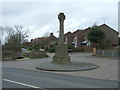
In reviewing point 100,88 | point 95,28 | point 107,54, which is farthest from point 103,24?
point 100,88

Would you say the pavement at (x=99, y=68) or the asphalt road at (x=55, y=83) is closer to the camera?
the asphalt road at (x=55, y=83)

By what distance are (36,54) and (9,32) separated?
39.5m

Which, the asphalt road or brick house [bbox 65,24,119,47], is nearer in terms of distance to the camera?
the asphalt road

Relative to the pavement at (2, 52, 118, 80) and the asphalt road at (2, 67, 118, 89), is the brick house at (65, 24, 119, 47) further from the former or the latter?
the asphalt road at (2, 67, 118, 89)

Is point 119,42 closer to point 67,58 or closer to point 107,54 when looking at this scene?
point 107,54

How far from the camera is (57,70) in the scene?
56.3 ft

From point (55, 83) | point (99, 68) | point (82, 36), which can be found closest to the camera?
point (55, 83)

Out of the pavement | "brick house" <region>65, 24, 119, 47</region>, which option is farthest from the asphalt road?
"brick house" <region>65, 24, 119, 47</region>

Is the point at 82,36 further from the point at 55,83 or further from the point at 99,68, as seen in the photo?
the point at 55,83

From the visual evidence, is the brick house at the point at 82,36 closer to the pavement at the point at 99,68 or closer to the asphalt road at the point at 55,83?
the pavement at the point at 99,68

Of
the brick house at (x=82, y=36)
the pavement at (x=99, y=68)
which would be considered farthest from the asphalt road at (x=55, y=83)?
the brick house at (x=82, y=36)

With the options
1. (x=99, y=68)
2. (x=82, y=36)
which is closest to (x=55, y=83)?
(x=99, y=68)

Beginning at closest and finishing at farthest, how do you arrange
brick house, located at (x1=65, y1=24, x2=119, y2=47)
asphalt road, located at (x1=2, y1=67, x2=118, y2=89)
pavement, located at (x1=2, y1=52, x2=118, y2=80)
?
1. asphalt road, located at (x1=2, y1=67, x2=118, y2=89)
2. pavement, located at (x1=2, y1=52, x2=118, y2=80)
3. brick house, located at (x1=65, y1=24, x2=119, y2=47)

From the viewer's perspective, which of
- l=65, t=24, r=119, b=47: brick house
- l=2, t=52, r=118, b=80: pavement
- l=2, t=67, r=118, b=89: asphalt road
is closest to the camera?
l=2, t=67, r=118, b=89: asphalt road
